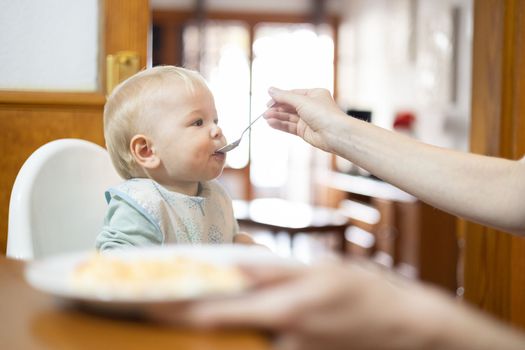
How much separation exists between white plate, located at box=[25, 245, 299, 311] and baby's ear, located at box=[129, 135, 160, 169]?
730mm

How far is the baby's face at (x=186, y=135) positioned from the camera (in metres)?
1.45

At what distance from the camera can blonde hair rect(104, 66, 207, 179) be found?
4.78 ft

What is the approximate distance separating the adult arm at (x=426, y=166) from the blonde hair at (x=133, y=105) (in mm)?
201

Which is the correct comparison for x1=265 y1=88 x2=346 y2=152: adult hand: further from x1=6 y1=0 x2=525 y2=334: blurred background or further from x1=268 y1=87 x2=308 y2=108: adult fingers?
x1=6 y1=0 x2=525 y2=334: blurred background

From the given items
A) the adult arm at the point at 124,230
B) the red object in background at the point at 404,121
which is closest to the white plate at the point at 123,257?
the adult arm at the point at 124,230

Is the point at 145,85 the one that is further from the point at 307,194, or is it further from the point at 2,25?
the point at 307,194

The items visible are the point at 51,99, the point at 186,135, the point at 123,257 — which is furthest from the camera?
the point at 51,99

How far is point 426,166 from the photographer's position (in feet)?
4.45

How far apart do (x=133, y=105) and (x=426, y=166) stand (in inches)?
23.6

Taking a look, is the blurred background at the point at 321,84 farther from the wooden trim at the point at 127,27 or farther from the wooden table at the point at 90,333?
the wooden table at the point at 90,333

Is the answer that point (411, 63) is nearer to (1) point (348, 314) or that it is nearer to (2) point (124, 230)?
(2) point (124, 230)

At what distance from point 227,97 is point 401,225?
3.92 metres

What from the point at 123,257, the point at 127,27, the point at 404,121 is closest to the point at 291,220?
the point at 404,121

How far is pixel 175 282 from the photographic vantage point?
581 mm
